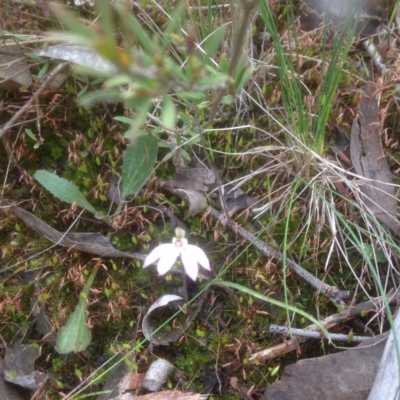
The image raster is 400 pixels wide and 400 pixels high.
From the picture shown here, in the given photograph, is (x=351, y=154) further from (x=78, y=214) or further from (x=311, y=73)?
(x=78, y=214)

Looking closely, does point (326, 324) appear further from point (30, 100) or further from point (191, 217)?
point (30, 100)

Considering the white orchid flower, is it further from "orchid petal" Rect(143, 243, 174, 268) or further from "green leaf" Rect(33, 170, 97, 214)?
"green leaf" Rect(33, 170, 97, 214)

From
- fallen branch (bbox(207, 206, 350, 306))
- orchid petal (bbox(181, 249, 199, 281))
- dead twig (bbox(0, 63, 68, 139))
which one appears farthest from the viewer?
dead twig (bbox(0, 63, 68, 139))

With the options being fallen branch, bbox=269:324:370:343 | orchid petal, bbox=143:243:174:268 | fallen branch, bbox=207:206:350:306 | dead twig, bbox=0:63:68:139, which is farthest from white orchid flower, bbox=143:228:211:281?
dead twig, bbox=0:63:68:139

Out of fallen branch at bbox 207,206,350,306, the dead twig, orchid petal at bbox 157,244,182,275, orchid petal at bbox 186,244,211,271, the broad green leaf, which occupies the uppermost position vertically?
the dead twig

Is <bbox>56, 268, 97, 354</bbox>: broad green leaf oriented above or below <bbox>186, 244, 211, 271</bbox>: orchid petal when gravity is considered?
below

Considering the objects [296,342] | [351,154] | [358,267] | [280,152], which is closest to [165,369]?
[296,342]

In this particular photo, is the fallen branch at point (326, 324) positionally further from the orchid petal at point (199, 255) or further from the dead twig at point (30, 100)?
the dead twig at point (30, 100)
